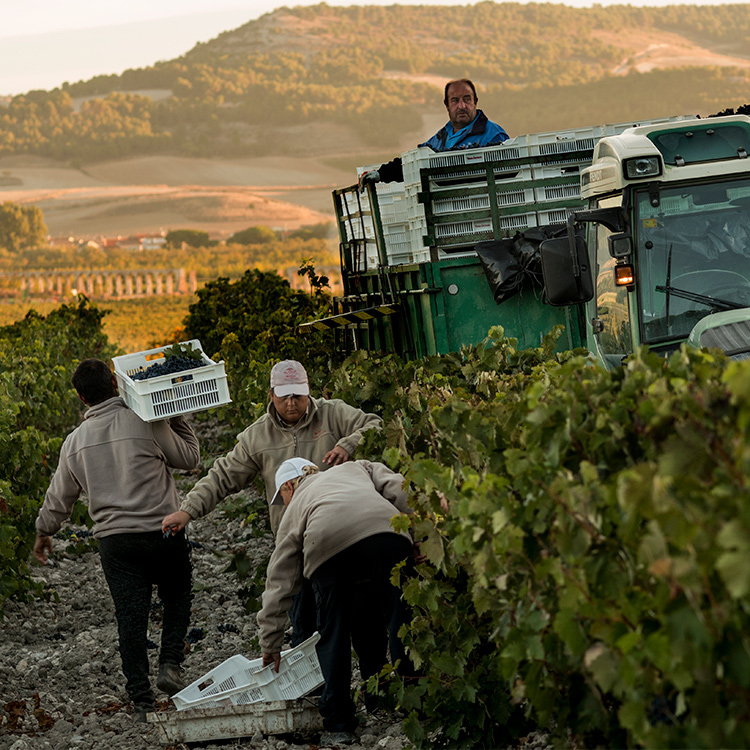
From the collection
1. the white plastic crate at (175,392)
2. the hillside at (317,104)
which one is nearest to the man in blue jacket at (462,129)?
the white plastic crate at (175,392)

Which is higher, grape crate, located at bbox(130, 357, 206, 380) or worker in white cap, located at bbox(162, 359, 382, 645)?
grape crate, located at bbox(130, 357, 206, 380)

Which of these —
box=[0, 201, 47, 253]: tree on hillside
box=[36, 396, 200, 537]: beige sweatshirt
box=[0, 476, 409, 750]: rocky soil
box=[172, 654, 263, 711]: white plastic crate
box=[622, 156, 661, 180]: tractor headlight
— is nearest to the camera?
box=[172, 654, 263, 711]: white plastic crate

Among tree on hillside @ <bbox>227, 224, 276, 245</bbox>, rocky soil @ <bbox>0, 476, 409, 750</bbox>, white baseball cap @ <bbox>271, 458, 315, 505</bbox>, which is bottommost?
tree on hillside @ <bbox>227, 224, 276, 245</bbox>

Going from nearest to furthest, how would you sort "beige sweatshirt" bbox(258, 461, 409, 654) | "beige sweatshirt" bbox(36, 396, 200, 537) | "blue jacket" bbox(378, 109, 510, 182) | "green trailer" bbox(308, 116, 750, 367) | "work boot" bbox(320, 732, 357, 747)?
"beige sweatshirt" bbox(258, 461, 409, 654) < "work boot" bbox(320, 732, 357, 747) < "green trailer" bbox(308, 116, 750, 367) < "beige sweatshirt" bbox(36, 396, 200, 537) < "blue jacket" bbox(378, 109, 510, 182)

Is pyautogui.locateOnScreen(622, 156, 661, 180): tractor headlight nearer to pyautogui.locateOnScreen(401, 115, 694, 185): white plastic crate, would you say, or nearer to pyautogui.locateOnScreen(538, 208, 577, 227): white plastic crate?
pyautogui.locateOnScreen(401, 115, 694, 185): white plastic crate

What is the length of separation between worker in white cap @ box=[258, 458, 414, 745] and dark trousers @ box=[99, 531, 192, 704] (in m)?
1.15

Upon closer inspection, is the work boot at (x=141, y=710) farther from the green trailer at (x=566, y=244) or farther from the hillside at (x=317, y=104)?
the hillside at (x=317, y=104)

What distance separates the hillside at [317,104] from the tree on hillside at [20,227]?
22.9 feet

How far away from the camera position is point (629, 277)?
603 cm

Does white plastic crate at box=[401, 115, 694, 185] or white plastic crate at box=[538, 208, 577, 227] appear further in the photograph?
white plastic crate at box=[538, 208, 577, 227]

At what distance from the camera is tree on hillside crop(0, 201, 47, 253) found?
341ft

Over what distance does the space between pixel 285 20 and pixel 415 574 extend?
18485 cm

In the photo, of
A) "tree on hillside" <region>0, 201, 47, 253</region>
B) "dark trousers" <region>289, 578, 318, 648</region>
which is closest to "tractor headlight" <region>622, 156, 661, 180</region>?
"dark trousers" <region>289, 578, 318, 648</region>

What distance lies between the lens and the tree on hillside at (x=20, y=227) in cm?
10387
